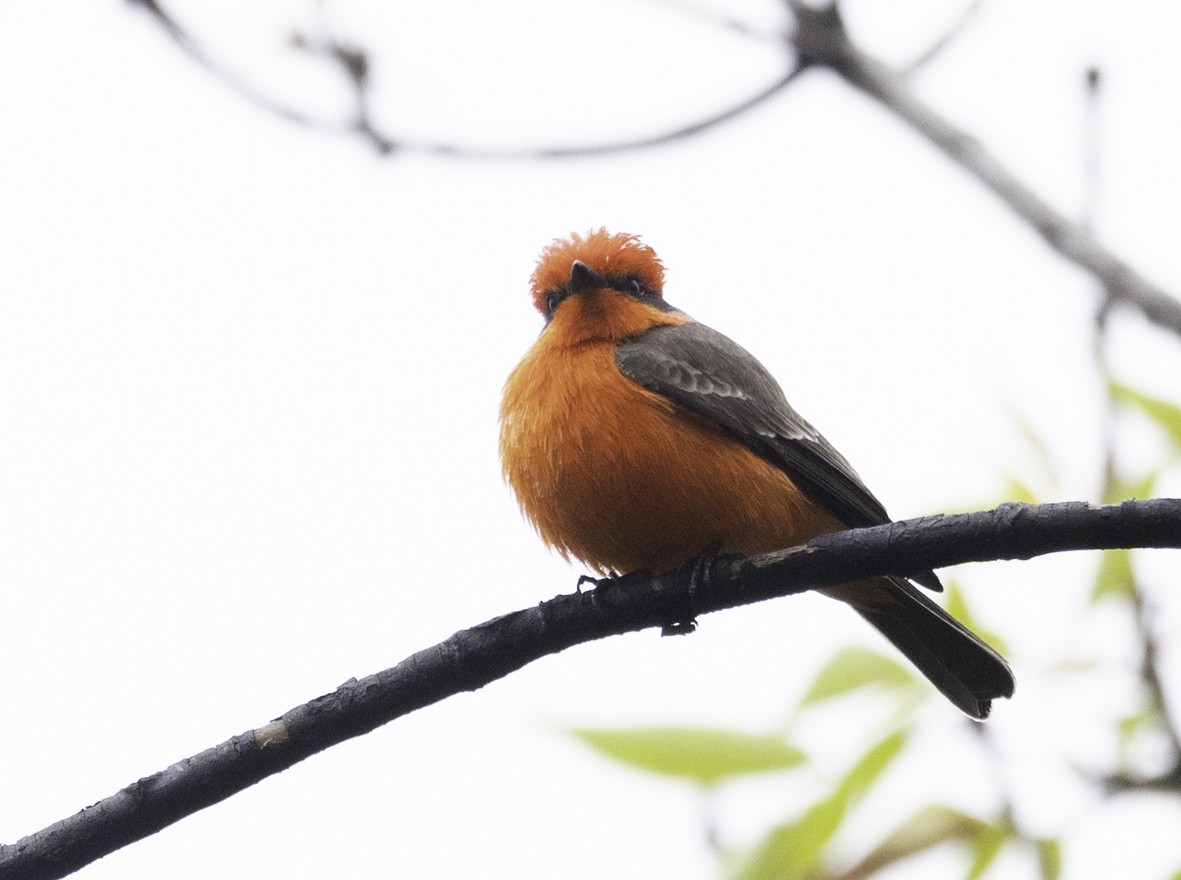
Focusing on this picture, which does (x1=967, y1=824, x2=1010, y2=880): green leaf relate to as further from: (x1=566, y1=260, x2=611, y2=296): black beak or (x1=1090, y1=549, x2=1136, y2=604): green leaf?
(x1=566, y1=260, x2=611, y2=296): black beak

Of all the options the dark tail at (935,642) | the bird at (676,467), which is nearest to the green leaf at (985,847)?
the dark tail at (935,642)

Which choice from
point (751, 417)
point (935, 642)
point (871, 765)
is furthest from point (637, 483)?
point (871, 765)

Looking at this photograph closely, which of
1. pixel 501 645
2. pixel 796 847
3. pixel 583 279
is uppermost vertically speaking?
pixel 583 279

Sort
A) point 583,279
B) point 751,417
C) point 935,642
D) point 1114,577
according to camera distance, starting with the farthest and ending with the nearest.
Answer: point 583,279 → point 751,417 → point 935,642 → point 1114,577

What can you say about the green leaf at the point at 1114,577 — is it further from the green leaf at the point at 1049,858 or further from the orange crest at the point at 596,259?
the orange crest at the point at 596,259

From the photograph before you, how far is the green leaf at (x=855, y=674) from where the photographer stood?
4188 mm

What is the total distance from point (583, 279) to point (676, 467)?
1.64m

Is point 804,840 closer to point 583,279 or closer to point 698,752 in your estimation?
point 698,752

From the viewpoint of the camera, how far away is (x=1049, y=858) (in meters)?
3.67

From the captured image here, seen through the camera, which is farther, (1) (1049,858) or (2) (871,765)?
(2) (871,765)

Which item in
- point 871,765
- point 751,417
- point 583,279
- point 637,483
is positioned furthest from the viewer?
point 583,279

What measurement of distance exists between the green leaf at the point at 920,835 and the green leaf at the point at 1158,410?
1259 mm

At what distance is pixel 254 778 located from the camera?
4195 mm

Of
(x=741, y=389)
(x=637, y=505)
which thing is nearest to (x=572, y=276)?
(x=741, y=389)
